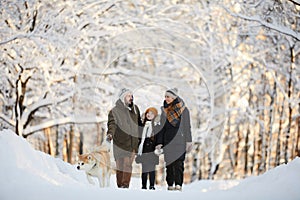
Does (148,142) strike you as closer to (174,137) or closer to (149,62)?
(174,137)

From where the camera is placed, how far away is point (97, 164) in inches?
222

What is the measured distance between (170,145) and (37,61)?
729 centimetres

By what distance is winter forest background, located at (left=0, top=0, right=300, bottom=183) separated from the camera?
474 inches

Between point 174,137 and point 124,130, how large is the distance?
695mm

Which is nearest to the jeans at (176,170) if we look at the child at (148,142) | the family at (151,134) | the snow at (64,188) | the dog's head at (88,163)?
the family at (151,134)

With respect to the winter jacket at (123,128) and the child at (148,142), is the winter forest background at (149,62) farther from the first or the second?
the winter jacket at (123,128)

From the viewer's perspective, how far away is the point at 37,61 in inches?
465

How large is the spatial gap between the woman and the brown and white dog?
0.75 m

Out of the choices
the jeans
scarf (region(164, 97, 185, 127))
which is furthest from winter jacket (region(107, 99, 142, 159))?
the jeans

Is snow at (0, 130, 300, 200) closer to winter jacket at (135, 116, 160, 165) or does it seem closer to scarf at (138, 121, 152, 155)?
winter jacket at (135, 116, 160, 165)

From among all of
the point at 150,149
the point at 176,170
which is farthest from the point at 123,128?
Result: the point at 176,170

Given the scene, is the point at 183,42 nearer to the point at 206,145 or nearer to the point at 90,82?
the point at 90,82

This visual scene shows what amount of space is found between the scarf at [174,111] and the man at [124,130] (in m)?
0.44

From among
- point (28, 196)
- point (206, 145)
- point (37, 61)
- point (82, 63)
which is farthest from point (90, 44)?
point (28, 196)
